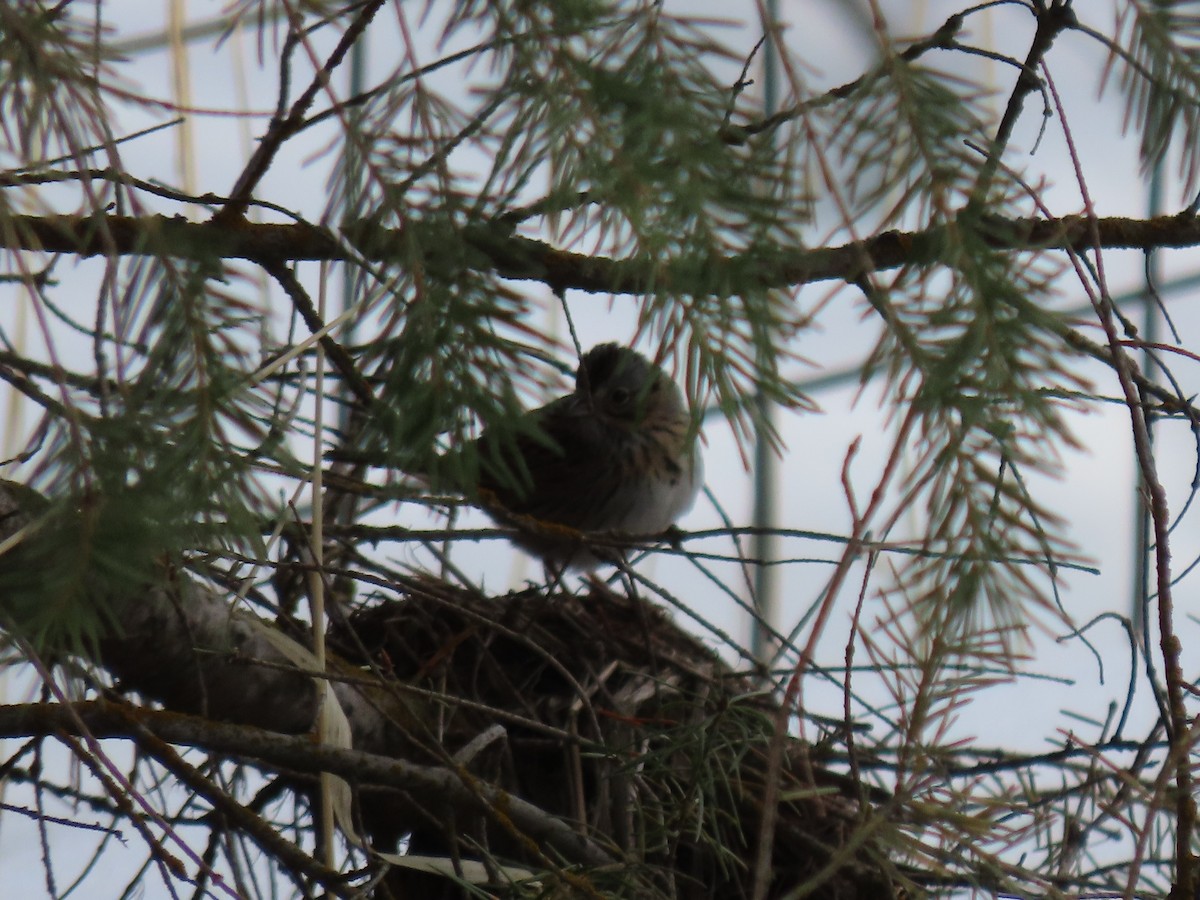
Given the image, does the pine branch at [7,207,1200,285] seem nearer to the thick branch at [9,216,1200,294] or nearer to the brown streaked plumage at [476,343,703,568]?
the thick branch at [9,216,1200,294]

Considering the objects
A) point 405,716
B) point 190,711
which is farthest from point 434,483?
point 405,716

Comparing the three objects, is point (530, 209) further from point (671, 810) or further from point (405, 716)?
point (671, 810)

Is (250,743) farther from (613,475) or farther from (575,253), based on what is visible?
(613,475)

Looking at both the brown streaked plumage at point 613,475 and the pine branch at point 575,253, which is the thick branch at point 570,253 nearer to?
the pine branch at point 575,253

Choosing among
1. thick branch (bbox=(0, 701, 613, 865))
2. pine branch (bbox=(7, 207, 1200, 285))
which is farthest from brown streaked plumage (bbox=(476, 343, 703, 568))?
pine branch (bbox=(7, 207, 1200, 285))

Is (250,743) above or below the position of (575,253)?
below

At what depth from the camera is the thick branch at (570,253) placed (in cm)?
52

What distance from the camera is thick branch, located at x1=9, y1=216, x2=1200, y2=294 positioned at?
0.52 metres

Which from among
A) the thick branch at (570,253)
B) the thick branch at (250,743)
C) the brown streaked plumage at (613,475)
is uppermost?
the brown streaked plumage at (613,475)

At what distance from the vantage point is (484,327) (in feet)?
2.04

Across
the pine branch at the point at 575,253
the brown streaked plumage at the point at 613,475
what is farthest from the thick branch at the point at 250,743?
the brown streaked plumage at the point at 613,475

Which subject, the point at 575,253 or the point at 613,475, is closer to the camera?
the point at 575,253

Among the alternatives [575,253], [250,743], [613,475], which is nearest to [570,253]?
[575,253]

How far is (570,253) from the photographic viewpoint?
2.68 feet
